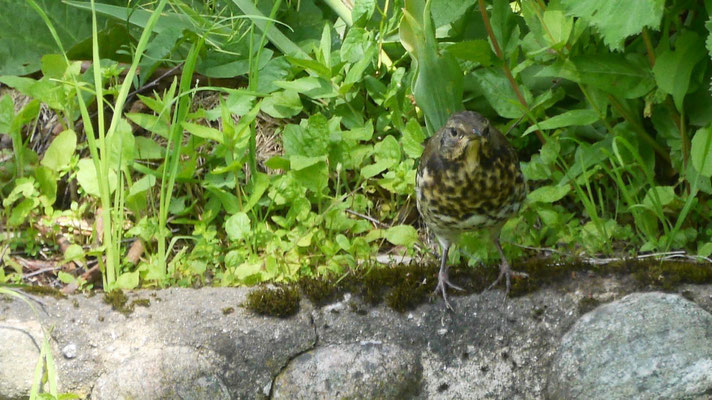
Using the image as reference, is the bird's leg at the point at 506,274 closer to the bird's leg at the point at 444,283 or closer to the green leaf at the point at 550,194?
the bird's leg at the point at 444,283

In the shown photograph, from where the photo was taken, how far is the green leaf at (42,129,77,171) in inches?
151

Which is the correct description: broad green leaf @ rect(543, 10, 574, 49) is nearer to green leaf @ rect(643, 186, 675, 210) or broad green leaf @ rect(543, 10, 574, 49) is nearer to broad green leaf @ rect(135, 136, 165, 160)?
green leaf @ rect(643, 186, 675, 210)

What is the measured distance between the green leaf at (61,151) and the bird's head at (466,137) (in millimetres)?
1709

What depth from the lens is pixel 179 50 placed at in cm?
413

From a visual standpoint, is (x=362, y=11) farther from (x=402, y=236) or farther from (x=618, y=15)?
(x=618, y=15)

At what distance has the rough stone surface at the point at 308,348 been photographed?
9.14 ft

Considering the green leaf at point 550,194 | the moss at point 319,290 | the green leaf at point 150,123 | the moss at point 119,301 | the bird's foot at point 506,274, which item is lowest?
the moss at point 119,301

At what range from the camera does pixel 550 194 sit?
3.39 m

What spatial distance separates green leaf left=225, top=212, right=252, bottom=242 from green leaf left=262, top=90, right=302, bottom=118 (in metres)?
0.60

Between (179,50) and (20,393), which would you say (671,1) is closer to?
(179,50)

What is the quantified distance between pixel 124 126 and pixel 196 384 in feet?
4.28

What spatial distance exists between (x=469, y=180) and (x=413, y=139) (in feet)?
2.21

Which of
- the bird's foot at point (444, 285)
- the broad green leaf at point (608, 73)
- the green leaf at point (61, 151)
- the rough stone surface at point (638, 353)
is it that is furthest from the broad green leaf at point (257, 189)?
the rough stone surface at point (638, 353)

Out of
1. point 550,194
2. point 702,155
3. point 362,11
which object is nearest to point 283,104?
point 362,11
